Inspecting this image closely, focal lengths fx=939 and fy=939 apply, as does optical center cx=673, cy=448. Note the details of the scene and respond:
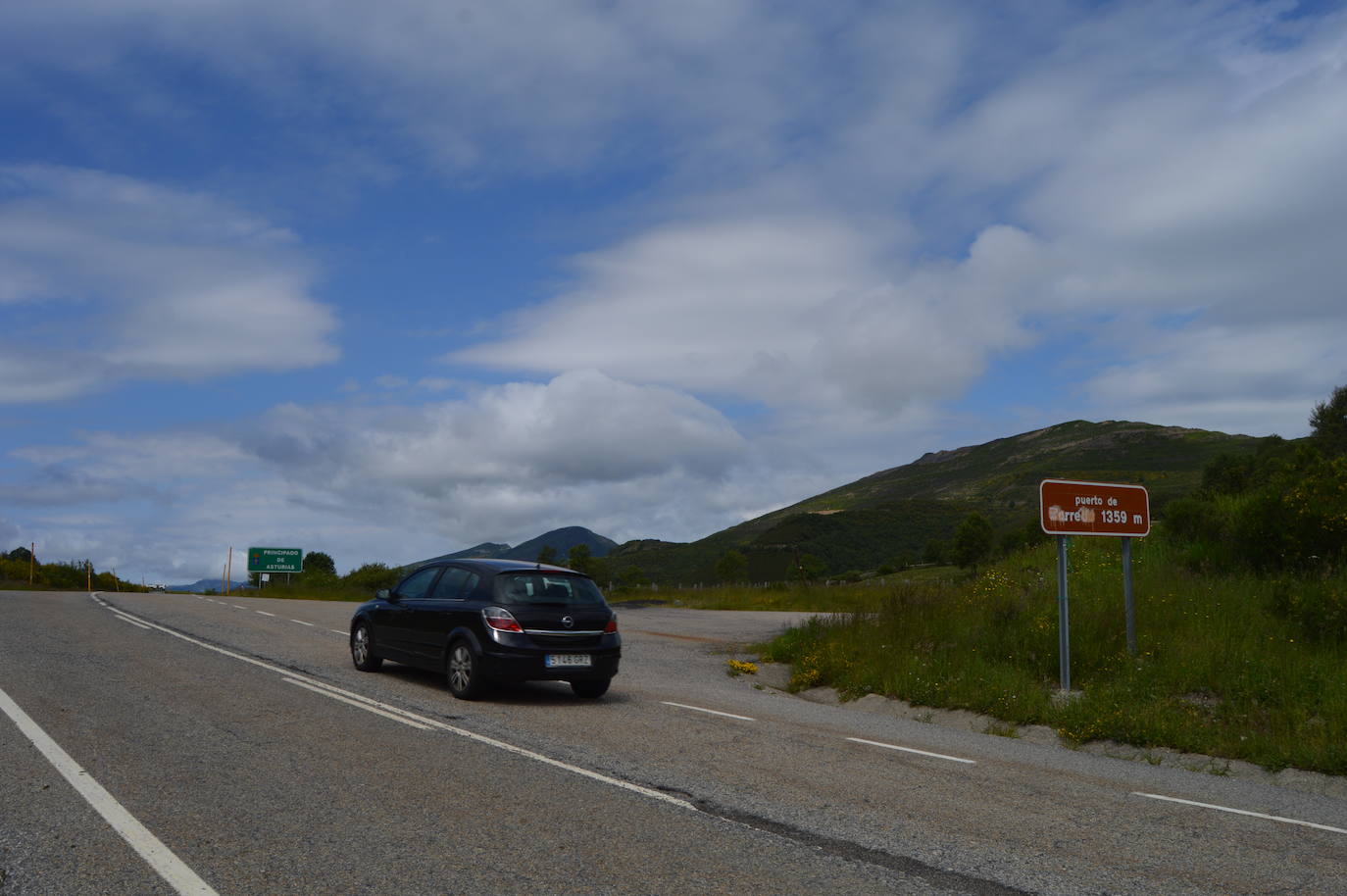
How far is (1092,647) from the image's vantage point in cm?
1207

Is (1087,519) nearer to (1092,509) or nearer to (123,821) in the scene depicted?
(1092,509)

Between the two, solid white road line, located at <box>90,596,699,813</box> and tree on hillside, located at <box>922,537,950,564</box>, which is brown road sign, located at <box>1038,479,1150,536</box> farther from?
tree on hillside, located at <box>922,537,950,564</box>

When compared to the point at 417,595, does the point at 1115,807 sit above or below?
below

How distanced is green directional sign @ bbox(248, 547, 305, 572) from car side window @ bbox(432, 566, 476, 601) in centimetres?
4205

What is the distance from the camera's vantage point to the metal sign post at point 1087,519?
1159 centimetres

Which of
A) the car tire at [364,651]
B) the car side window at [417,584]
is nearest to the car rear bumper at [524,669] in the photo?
the car side window at [417,584]

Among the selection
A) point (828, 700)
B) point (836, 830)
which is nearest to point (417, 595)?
point (828, 700)

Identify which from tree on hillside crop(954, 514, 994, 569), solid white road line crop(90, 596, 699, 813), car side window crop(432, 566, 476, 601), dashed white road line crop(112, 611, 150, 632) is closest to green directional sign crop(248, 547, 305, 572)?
dashed white road line crop(112, 611, 150, 632)

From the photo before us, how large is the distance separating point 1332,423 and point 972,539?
1329 inches

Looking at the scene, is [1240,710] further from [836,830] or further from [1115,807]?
[836,830]

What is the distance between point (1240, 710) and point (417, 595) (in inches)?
378

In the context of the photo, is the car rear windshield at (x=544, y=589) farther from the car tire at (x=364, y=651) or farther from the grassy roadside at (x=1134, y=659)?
the grassy roadside at (x=1134, y=659)

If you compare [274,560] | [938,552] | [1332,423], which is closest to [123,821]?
[274,560]

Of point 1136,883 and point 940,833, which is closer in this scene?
point 1136,883
